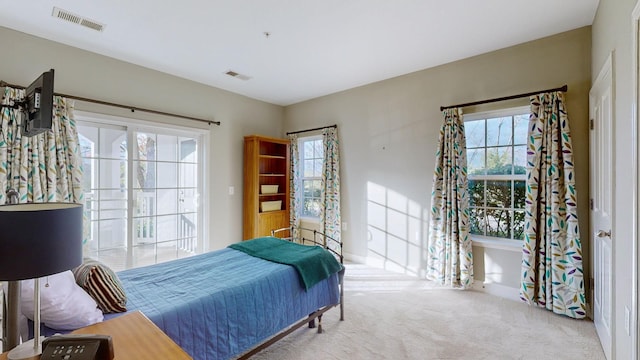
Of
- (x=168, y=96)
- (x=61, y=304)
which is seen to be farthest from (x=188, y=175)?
(x=61, y=304)

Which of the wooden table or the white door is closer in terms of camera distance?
the wooden table

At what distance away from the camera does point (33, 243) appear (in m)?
0.96

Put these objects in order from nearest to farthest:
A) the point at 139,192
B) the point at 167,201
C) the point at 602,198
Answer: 1. the point at 602,198
2. the point at 139,192
3. the point at 167,201

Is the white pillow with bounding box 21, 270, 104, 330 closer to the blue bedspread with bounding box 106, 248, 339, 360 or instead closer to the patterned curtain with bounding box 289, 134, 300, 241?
the blue bedspread with bounding box 106, 248, 339, 360

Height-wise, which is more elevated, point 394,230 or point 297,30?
point 297,30

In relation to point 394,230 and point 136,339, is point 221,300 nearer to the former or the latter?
point 136,339

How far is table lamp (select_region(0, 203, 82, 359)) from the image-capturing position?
0.93 m

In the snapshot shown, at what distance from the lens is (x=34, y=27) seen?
2811 millimetres

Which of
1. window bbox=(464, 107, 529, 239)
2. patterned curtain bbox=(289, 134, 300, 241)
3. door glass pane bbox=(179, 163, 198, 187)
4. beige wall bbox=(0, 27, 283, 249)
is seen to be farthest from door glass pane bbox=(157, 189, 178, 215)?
window bbox=(464, 107, 529, 239)

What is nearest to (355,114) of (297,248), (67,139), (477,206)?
(477,206)

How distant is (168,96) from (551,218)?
15.5 ft

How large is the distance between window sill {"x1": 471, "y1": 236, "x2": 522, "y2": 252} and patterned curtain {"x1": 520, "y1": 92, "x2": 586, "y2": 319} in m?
0.20

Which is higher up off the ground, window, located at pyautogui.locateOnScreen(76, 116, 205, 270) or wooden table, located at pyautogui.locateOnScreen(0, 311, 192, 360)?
window, located at pyautogui.locateOnScreen(76, 116, 205, 270)

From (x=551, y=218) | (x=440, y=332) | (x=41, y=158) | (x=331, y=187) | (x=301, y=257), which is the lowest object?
(x=440, y=332)
